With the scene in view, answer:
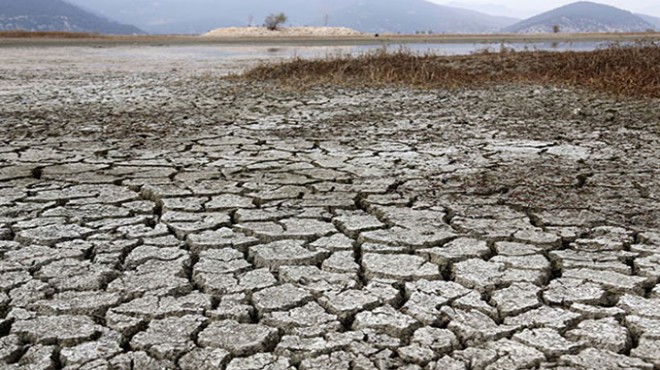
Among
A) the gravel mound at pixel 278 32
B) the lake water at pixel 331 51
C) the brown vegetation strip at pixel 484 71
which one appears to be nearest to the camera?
the brown vegetation strip at pixel 484 71

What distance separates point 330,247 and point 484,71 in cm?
1078

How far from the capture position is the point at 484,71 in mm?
13742

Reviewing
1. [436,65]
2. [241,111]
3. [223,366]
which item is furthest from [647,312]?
[436,65]

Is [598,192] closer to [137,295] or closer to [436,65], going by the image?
[137,295]

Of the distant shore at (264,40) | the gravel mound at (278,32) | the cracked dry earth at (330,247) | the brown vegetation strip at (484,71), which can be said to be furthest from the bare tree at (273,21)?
the cracked dry earth at (330,247)

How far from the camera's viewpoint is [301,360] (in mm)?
2484

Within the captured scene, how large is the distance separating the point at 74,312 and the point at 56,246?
2.80 feet

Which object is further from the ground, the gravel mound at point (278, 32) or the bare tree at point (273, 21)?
the bare tree at point (273, 21)

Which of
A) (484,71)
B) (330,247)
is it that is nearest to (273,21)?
(484,71)

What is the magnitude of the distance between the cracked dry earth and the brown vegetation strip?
144 inches

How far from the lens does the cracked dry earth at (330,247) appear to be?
2588 millimetres

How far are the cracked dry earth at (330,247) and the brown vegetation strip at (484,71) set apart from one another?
12.0ft

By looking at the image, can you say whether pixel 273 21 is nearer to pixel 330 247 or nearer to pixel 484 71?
pixel 484 71

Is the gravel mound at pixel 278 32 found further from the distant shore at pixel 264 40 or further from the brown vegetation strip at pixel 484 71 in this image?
the brown vegetation strip at pixel 484 71
